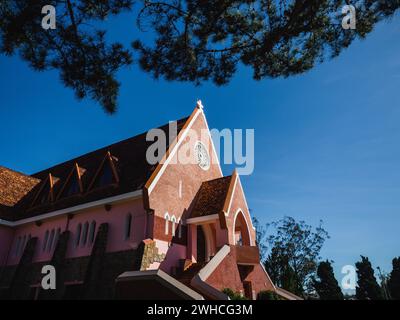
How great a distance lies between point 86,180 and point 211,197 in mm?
8169

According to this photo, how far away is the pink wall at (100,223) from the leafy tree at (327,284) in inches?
1199

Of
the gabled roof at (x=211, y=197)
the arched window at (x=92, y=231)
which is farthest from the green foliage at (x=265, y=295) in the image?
the arched window at (x=92, y=231)

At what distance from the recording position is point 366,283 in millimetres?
40594

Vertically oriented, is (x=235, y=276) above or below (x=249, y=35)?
below

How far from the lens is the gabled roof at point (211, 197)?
1632 centimetres

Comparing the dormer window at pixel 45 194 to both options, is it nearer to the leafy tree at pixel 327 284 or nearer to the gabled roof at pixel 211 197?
the gabled roof at pixel 211 197

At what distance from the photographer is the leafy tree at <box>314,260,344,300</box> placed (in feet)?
119

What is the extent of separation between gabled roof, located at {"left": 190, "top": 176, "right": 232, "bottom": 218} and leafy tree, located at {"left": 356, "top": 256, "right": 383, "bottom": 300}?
33.0 m

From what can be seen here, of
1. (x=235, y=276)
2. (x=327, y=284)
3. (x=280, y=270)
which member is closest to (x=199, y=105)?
(x=235, y=276)

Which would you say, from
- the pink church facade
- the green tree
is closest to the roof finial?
the pink church facade

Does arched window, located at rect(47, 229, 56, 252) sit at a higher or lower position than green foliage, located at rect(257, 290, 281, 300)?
higher

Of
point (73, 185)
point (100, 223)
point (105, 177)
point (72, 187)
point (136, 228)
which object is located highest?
point (73, 185)

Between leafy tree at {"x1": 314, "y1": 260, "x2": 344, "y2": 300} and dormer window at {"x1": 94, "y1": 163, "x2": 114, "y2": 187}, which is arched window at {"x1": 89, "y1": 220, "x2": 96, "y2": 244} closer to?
dormer window at {"x1": 94, "y1": 163, "x2": 114, "y2": 187}

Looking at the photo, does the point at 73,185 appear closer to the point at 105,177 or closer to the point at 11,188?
the point at 105,177
